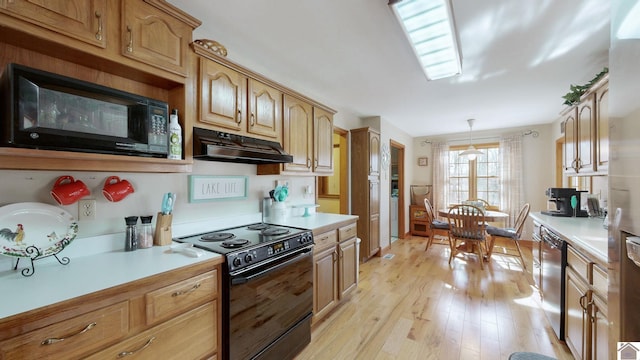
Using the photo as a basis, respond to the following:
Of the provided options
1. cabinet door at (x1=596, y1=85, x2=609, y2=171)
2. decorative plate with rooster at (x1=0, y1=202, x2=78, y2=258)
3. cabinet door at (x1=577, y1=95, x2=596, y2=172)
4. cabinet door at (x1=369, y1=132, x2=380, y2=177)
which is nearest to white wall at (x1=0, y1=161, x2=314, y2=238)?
decorative plate with rooster at (x1=0, y1=202, x2=78, y2=258)

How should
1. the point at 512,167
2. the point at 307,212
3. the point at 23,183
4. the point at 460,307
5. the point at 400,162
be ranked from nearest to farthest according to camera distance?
the point at 23,183 < the point at 460,307 < the point at 307,212 < the point at 512,167 < the point at 400,162

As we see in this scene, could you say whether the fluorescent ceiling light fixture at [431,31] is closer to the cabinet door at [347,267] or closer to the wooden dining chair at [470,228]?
the cabinet door at [347,267]

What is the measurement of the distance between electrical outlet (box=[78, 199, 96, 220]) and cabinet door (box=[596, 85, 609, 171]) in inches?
129

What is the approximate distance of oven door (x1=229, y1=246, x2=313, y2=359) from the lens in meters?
1.32

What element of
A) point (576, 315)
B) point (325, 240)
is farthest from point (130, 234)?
point (576, 315)

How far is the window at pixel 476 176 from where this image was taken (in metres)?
5.22

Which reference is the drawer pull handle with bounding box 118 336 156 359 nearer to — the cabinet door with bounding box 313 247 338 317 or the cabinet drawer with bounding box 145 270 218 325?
the cabinet drawer with bounding box 145 270 218 325

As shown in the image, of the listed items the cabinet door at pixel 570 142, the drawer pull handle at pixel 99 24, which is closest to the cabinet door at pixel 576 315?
the cabinet door at pixel 570 142

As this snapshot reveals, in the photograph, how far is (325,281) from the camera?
214 centimetres

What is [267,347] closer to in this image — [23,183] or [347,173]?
[23,183]

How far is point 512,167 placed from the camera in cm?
490

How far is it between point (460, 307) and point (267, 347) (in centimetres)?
197

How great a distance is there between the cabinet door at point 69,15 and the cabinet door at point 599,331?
8.95 feet

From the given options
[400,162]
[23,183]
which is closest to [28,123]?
[23,183]
